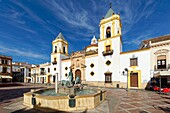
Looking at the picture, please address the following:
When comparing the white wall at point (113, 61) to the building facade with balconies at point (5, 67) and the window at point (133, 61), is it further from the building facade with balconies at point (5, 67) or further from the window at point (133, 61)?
the building facade with balconies at point (5, 67)

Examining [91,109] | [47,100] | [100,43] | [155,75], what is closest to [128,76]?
[155,75]

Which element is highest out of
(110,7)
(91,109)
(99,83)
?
(110,7)

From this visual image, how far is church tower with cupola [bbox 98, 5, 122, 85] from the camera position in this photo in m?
21.5

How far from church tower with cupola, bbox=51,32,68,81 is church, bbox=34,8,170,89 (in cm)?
220

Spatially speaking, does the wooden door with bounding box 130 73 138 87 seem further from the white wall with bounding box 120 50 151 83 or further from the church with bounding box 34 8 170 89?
the white wall with bounding box 120 50 151 83

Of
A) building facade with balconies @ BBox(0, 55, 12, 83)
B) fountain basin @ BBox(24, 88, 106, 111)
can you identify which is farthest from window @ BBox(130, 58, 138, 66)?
building facade with balconies @ BBox(0, 55, 12, 83)

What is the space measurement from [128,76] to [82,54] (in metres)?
12.2

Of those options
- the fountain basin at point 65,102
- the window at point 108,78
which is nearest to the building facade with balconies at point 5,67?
the window at point 108,78

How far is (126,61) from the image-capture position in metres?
20.3

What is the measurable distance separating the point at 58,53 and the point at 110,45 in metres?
16.7

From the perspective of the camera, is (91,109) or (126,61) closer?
(91,109)

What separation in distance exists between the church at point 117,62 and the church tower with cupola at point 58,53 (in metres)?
2.20

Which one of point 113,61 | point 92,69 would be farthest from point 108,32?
point 92,69

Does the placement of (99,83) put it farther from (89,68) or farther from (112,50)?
(112,50)
